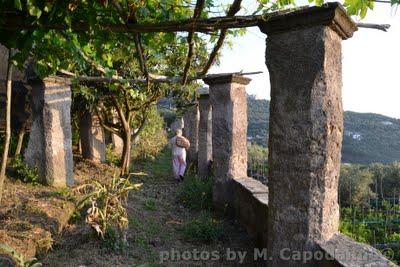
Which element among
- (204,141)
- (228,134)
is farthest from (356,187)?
(228,134)

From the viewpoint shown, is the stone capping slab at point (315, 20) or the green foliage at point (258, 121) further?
the green foliage at point (258, 121)

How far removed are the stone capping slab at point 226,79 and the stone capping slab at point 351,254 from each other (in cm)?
347

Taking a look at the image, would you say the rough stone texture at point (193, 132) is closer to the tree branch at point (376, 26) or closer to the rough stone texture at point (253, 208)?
the rough stone texture at point (253, 208)

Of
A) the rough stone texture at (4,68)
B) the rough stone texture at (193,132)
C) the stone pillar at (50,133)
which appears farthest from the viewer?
the rough stone texture at (193,132)

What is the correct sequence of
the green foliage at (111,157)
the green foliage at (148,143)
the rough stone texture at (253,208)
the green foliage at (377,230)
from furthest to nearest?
the green foliage at (148,143) → the green foliage at (111,157) → the green foliage at (377,230) → the rough stone texture at (253,208)

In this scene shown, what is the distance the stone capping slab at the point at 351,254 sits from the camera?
2.64 metres

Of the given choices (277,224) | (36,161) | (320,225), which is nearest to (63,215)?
(36,161)

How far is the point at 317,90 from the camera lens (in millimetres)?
2939

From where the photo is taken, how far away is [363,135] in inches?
1353

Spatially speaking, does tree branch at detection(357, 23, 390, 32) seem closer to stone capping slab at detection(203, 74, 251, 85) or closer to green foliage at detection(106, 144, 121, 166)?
stone capping slab at detection(203, 74, 251, 85)

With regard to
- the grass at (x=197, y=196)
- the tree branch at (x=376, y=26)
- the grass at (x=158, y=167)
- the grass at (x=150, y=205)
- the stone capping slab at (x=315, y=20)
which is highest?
the stone capping slab at (x=315, y=20)

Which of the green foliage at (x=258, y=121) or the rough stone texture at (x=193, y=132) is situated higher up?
the green foliage at (x=258, y=121)

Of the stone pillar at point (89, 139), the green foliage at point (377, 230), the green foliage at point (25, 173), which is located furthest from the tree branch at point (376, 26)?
the stone pillar at point (89, 139)

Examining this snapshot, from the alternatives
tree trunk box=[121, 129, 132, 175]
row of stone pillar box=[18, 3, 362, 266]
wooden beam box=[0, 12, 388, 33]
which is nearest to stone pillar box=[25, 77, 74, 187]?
tree trunk box=[121, 129, 132, 175]
